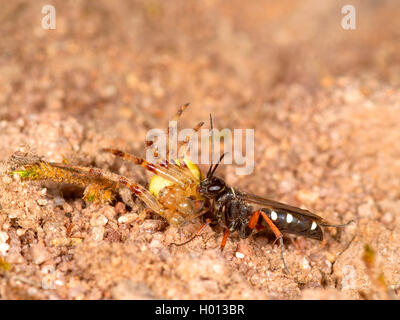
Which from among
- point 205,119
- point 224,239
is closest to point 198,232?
point 224,239

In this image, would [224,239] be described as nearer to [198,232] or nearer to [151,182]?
[198,232]

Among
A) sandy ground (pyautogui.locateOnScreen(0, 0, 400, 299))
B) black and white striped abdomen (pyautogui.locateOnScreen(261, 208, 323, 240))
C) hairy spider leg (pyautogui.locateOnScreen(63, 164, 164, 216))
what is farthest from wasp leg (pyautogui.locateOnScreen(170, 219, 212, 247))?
black and white striped abdomen (pyautogui.locateOnScreen(261, 208, 323, 240))

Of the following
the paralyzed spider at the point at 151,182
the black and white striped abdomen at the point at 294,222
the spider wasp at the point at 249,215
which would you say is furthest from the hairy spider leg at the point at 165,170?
the black and white striped abdomen at the point at 294,222

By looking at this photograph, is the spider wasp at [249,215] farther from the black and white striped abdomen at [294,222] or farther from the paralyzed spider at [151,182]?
the paralyzed spider at [151,182]

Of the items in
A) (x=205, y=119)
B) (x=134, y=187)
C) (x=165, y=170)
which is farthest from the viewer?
(x=205, y=119)

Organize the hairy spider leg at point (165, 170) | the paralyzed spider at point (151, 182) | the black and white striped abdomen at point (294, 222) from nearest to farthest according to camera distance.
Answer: the paralyzed spider at point (151, 182)
the hairy spider leg at point (165, 170)
the black and white striped abdomen at point (294, 222)
